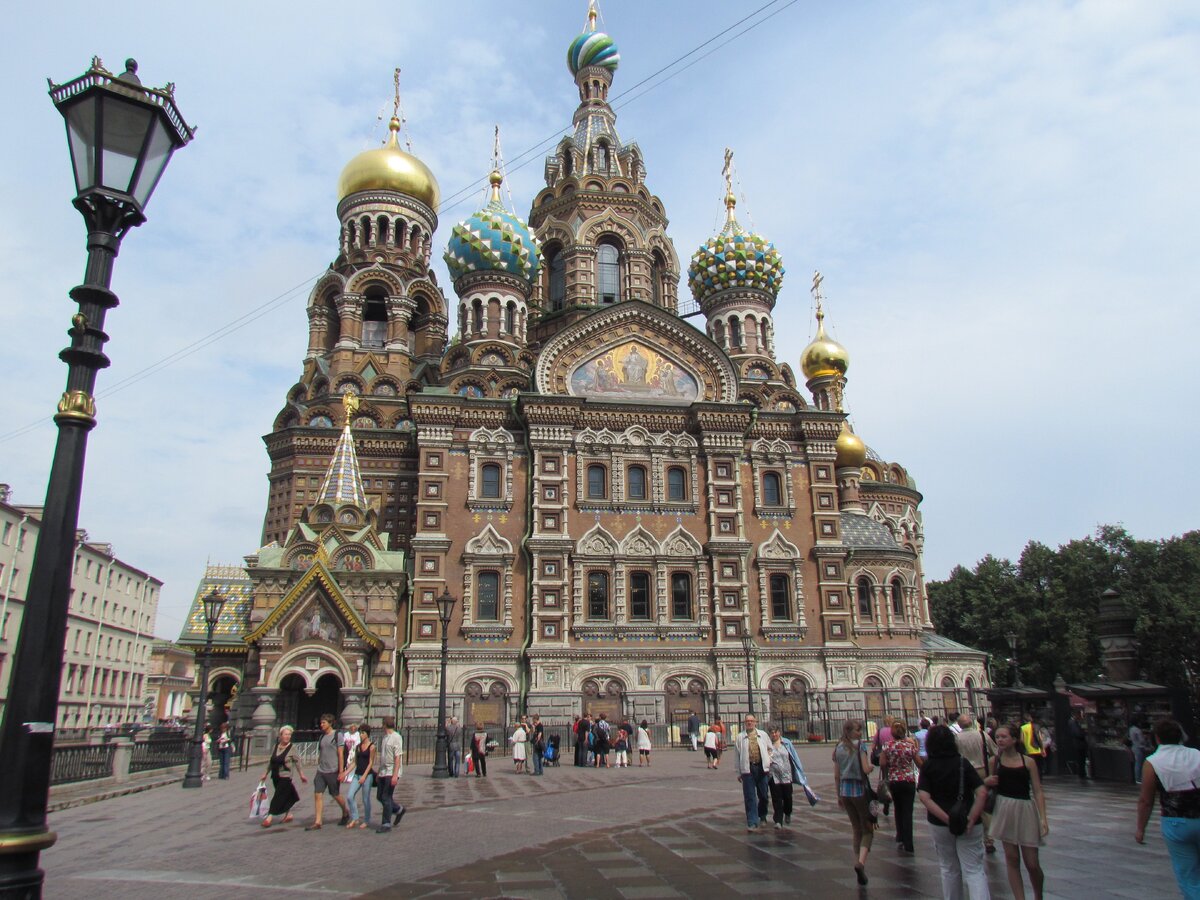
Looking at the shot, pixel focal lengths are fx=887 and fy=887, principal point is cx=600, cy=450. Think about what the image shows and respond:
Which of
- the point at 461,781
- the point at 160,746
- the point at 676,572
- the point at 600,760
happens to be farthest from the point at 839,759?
the point at 676,572

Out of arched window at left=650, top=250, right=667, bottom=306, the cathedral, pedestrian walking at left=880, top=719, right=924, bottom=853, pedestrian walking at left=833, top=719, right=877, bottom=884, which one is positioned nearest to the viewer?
pedestrian walking at left=833, top=719, right=877, bottom=884

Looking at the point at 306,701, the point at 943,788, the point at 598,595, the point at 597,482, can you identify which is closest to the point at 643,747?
the point at 598,595

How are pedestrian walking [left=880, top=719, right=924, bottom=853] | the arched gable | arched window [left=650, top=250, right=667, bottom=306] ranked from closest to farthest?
Result: pedestrian walking [left=880, top=719, right=924, bottom=853] → the arched gable → arched window [left=650, top=250, right=667, bottom=306]

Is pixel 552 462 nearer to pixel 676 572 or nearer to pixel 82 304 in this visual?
pixel 676 572

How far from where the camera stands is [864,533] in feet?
117

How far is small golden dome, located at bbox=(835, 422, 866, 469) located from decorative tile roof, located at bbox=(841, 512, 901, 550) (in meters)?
2.74

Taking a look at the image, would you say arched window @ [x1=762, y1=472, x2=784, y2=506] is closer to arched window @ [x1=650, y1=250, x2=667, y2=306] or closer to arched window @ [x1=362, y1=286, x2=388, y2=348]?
arched window @ [x1=650, y1=250, x2=667, y2=306]

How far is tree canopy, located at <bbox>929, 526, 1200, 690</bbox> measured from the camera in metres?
39.6

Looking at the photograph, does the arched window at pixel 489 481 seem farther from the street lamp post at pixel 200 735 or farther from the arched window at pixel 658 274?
the arched window at pixel 658 274

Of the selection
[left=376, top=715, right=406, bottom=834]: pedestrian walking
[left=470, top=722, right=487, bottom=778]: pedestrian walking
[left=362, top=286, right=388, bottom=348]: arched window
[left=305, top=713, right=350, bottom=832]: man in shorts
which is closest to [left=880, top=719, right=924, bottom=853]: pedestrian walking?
[left=376, top=715, right=406, bottom=834]: pedestrian walking

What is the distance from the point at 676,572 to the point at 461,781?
14.2 meters

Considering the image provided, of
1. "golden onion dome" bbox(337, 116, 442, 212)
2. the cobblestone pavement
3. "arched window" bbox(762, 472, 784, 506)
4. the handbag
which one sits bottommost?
the cobblestone pavement

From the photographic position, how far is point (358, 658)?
2750 cm

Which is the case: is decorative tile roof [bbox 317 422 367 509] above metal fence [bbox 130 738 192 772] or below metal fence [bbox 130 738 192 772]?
above
